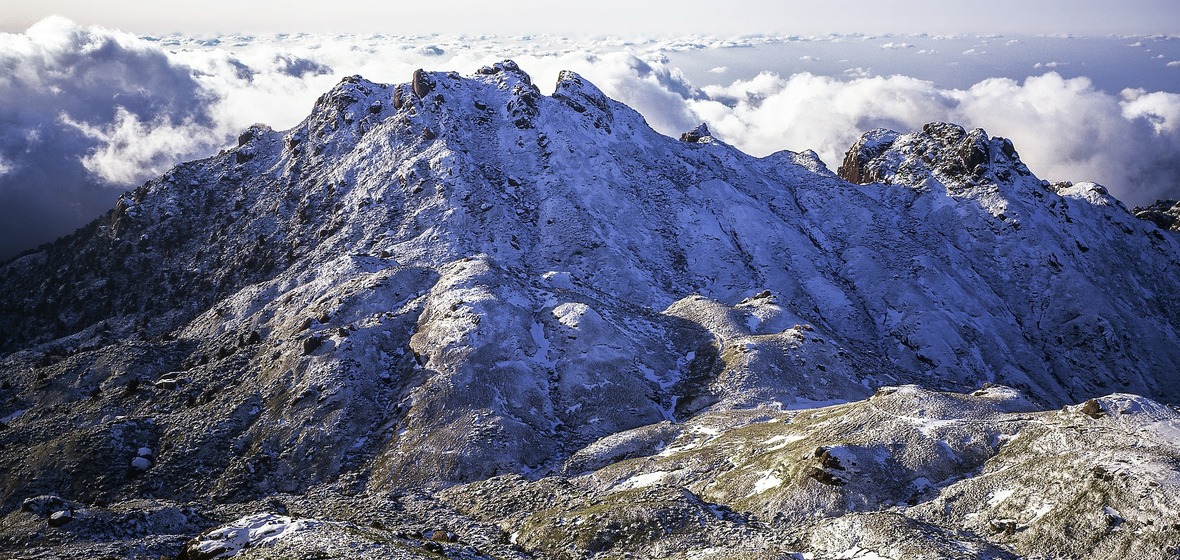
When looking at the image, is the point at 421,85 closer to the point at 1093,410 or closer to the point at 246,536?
the point at 246,536

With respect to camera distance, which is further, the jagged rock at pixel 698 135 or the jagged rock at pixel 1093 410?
the jagged rock at pixel 698 135

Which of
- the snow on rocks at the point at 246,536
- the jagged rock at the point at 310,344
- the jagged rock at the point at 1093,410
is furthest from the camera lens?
the jagged rock at the point at 310,344

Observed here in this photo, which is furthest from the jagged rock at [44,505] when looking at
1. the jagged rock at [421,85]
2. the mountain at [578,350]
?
the jagged rock at [421,85]

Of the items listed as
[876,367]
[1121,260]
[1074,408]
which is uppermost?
[1074,408]

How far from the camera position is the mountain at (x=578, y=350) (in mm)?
44531

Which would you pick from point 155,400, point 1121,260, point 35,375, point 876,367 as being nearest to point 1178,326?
point 1121,260

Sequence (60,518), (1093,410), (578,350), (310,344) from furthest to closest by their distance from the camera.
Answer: (578,350) < (310,344) < (1093,410) < (60,518)

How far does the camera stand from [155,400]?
7419 centimetres

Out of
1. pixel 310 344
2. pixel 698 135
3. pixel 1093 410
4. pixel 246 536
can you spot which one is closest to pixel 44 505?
pixel 246 536

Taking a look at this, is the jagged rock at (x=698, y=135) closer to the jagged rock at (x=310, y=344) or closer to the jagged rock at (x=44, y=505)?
the jagged rock at (x=310, y=344)

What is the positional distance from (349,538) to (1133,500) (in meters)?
48.9

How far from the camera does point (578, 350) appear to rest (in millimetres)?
78312

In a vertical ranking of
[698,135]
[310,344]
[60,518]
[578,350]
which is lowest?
[578,350]

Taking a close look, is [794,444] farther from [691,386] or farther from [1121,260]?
[1121,260]
